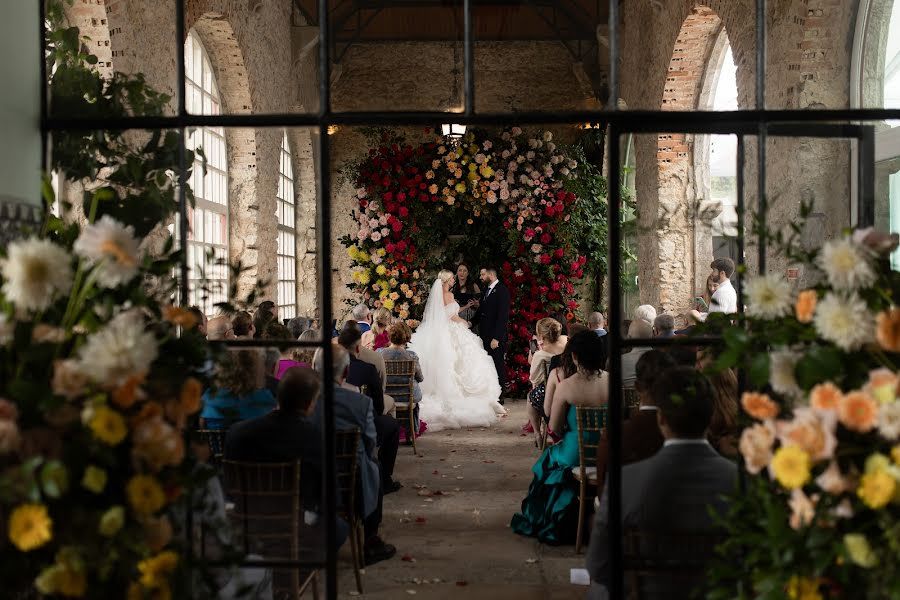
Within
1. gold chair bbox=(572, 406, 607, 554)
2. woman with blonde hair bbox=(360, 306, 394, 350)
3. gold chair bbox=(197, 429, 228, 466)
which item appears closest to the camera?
gold chair bbox=(197, 429, 228, 466)

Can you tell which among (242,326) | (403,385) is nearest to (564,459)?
(242,326)

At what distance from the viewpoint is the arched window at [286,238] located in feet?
37.7

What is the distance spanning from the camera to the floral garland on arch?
37.1 ft

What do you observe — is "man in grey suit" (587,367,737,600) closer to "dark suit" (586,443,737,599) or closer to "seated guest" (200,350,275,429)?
"dark suit" (586,443,737,599)

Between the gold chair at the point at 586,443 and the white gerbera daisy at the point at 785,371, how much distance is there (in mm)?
2561

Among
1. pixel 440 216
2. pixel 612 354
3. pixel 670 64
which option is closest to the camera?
pixel 612 354

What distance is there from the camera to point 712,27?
7.89m

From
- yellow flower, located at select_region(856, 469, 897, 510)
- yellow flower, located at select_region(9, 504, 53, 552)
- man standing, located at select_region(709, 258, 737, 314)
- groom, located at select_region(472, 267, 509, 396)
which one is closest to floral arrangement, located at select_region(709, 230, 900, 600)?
yellow flower, located at select_region(856, 469, 897, 510)

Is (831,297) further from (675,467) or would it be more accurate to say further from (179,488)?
(179,488)

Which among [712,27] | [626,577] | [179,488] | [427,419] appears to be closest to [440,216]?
[427,419]

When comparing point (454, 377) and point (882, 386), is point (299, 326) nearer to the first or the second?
point (454, 377)

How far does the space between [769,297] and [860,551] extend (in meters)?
0.59

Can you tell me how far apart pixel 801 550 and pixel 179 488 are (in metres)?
1.27

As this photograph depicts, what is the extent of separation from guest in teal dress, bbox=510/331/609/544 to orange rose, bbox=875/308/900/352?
304 centimetres
